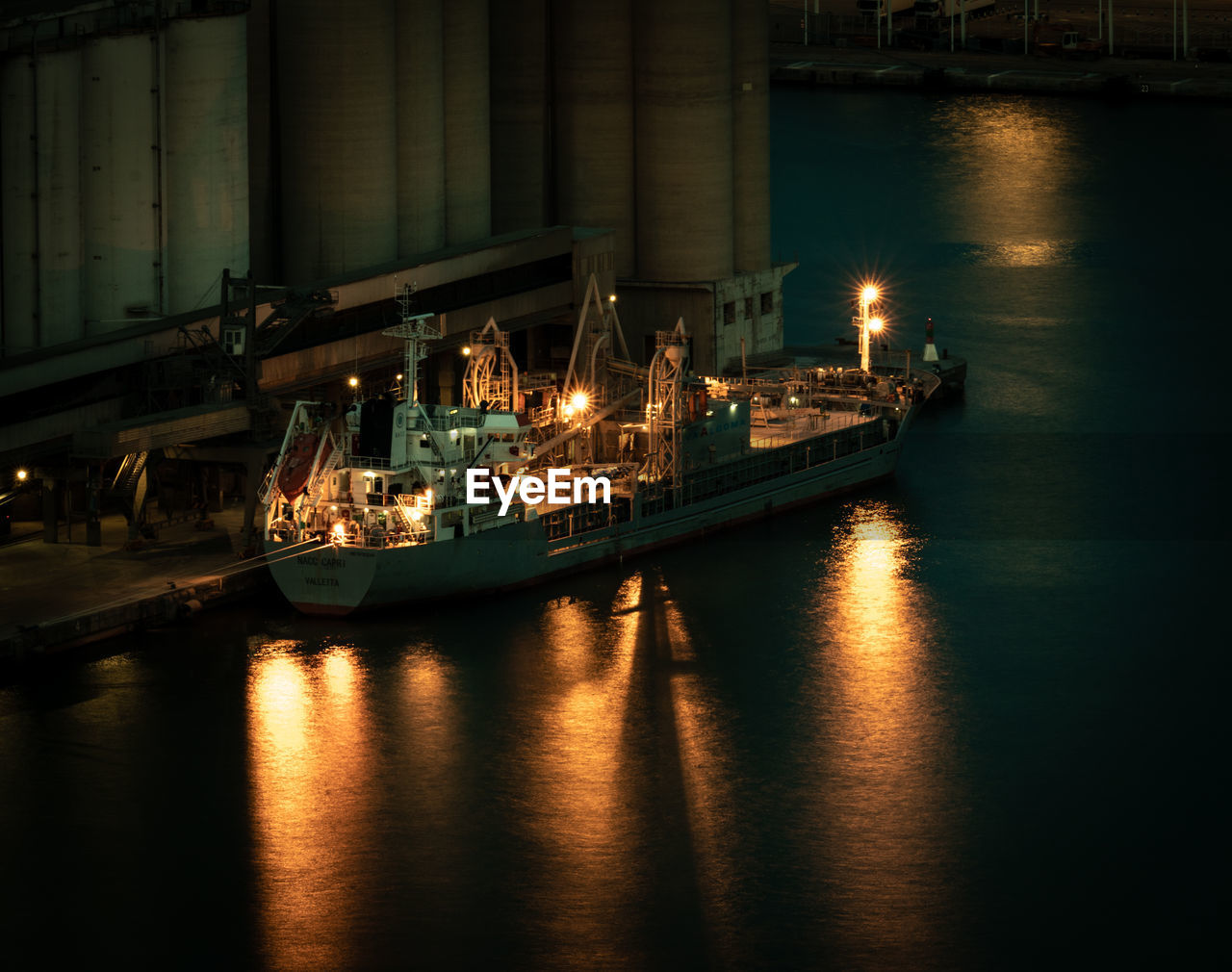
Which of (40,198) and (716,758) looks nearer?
(716,758)

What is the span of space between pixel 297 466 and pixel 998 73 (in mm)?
91497

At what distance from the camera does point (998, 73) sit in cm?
13462

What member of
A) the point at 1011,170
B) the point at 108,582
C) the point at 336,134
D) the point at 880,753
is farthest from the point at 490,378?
the point at 1011,170

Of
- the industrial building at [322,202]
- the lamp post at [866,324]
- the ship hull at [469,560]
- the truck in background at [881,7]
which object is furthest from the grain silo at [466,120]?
the truck in background at [881,7]

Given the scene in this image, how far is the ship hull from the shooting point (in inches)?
1945

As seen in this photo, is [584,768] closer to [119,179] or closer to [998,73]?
[119,179]

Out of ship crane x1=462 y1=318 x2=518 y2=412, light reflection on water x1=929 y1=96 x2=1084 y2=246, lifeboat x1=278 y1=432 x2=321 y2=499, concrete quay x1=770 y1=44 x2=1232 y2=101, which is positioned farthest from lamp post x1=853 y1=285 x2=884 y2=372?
concrete quay x1=770 y1=44 x2=1232 y2=101

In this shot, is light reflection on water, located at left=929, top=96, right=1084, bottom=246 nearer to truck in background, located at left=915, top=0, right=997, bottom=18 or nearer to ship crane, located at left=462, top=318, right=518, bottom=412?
truck in background, located at left=915, top=0, right=997, bottom=18

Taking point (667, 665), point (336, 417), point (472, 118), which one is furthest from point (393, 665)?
point (472, 118)

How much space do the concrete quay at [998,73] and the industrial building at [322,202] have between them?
213 feet

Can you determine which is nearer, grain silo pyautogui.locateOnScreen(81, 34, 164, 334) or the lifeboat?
the lifeboat

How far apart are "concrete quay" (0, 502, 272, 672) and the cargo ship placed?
1.49 m

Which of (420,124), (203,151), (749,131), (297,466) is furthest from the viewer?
(749,131)

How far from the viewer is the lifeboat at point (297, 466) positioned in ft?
165
